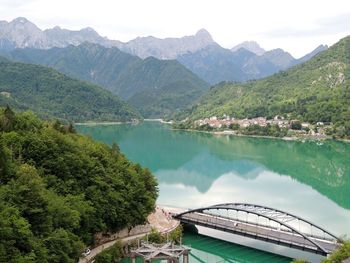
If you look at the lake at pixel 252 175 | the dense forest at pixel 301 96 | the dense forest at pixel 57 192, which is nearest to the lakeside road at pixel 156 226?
the dense forest at pixel 57 192

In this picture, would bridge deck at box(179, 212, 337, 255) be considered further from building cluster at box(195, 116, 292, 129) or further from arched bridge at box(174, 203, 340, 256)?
building cluster at box(195, 116, 292, 129)

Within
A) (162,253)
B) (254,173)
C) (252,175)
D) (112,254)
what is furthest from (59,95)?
(162,253)

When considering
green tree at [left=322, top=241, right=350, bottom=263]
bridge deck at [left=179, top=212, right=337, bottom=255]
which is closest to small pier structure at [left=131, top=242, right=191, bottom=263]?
green tree at [left=322, top=241, right=350, bottom=263]

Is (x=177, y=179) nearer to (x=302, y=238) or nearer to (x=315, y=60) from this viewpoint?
(x=302, y=238)

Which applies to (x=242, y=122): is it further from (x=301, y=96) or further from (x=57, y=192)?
(x=57, y=192)

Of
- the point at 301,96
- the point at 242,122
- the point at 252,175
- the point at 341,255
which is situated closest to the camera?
the point at 341,255

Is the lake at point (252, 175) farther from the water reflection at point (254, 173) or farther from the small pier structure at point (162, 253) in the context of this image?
the small pier structure at point (162, 253)

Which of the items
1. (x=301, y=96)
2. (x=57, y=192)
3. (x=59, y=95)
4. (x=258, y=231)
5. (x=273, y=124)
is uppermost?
(x=301, y=96)
